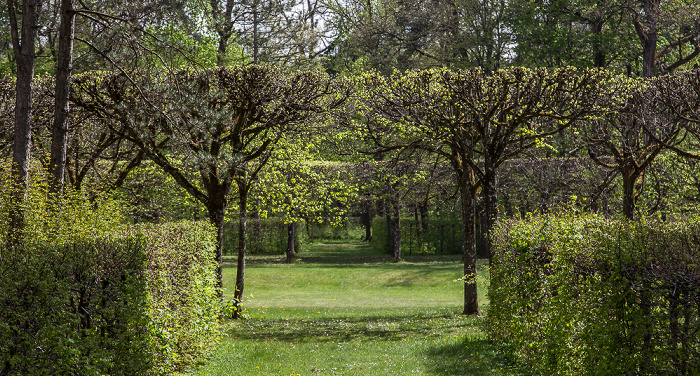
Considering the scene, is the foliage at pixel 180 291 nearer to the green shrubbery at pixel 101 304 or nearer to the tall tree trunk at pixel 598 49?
the green shrubbery at pixel 101 304

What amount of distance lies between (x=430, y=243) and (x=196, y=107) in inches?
842

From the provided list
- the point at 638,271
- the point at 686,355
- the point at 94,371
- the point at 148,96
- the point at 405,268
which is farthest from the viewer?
the point at 405,268

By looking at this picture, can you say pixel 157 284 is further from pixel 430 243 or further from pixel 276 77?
pixel 430 243

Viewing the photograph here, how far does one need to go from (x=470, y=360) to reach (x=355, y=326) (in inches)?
175

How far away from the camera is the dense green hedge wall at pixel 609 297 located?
430cm

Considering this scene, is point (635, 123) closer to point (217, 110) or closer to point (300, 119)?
point (300, 119)

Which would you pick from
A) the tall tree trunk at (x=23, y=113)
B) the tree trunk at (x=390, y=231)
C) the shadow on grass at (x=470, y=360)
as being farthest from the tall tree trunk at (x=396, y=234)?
the tall tree trunk at (x=23, y=113)

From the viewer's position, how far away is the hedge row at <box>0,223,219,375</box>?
4727 millimetres

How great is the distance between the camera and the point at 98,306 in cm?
544

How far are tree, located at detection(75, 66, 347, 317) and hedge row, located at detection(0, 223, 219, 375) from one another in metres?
3.25

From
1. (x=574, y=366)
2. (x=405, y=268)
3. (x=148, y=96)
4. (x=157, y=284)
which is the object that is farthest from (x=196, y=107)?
(x=405, y=268)

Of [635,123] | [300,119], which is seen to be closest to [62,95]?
[300,119]

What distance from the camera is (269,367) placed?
28.6ft

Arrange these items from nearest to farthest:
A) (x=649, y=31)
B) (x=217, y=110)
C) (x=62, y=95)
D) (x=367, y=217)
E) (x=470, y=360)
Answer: (x=470, y=360) < (x=62, y=95) < (x=217, y=110) < (x=649, y=31) < (x=367, y=217)
